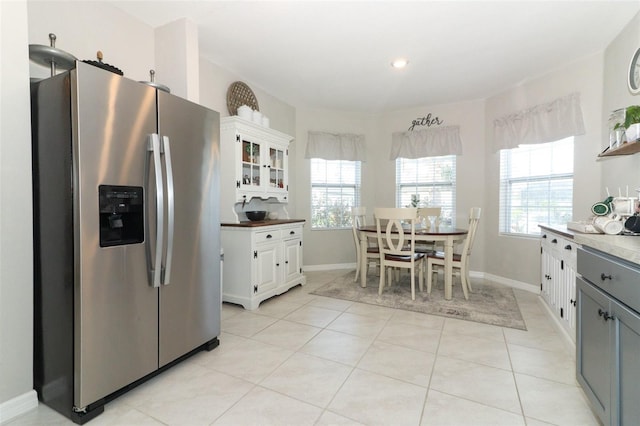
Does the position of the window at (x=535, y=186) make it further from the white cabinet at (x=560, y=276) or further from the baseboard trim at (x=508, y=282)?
the white cabinet at (x=560, y=276)

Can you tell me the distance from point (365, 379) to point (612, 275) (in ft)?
4.42

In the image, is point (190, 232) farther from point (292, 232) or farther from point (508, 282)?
point (508, 282)

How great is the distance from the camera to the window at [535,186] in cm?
353

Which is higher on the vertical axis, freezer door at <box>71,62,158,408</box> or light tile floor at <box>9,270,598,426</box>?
freezer door at <box>71,62,158,408</box>

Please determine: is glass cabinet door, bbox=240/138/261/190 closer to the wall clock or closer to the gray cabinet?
the gray cabinet

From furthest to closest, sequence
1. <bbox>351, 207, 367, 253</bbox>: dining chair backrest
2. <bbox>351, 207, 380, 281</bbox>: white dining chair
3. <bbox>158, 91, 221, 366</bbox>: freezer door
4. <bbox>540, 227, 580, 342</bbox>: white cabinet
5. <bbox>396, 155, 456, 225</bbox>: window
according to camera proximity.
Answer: <bbox>396, 155, 456, 225</bbox>: window, <bbox>351, 207, 367, 253</bbox>: dining chair backrest, <bbox>351, 207, 380, 281</bbox>: white dining chair, <bbox>540, 227, 580, 342</bbox>: white cabinet, <bbox>158, 91, 221, 366</bbox>: freezer door

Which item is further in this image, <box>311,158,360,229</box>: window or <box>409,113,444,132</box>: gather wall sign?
<box>311,158,360,229</box>: window

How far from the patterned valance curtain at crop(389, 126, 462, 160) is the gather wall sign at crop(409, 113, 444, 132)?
91 mm

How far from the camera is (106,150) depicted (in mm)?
1525

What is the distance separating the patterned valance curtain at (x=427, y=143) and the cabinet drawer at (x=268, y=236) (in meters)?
2.61

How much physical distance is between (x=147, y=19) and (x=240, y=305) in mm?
2739

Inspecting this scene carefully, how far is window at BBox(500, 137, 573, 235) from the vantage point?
3.53 metres

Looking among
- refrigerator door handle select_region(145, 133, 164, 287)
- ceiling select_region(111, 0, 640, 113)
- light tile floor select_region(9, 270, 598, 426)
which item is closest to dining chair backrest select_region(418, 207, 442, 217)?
ceiling select_region(111, 0, 640, 113)

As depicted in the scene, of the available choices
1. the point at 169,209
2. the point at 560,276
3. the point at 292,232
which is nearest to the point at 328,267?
the point at 292,232
